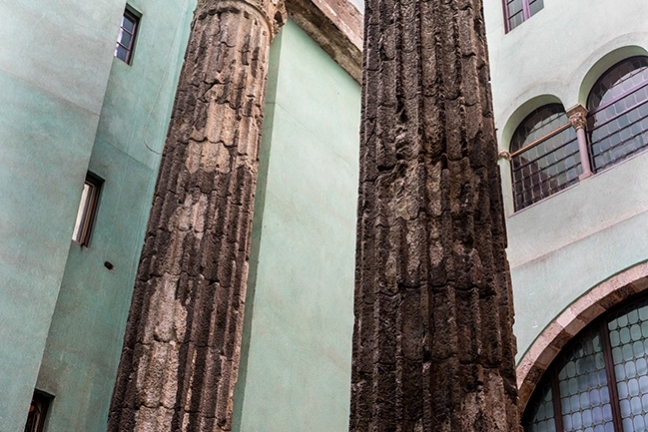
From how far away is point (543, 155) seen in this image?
11.7m

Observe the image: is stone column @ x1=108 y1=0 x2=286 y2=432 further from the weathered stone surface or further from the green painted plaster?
the green painted plaster

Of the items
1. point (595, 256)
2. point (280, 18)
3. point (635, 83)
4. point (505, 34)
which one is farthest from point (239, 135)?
point (505, 34)

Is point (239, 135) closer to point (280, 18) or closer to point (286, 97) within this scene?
point (280, 18)

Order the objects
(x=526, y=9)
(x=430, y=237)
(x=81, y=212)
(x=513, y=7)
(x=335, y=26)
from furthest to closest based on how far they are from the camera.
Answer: (x=513, y=7) → (x=526, y=9) → (x=335, y=26) → (x=81, y=212) → (x=430, y=237)

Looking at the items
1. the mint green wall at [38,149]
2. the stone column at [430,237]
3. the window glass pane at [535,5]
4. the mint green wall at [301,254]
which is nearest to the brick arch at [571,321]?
the mint green wall at [301,254]

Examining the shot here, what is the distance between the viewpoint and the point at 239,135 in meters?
7.26

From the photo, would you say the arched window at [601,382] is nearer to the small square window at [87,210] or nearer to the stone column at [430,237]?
the stone column at [430,237]

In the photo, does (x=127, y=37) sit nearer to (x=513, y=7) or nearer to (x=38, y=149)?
(x=38, y=149)

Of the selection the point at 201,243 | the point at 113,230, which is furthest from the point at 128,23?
the point at 201,243

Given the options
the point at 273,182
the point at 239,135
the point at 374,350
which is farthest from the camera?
the point at 273,182

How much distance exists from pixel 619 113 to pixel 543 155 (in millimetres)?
1254

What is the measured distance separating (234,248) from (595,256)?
5164mm

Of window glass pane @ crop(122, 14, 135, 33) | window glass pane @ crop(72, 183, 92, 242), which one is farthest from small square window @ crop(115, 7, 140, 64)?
window glass pane @ crop(72, 183, 92, 242)

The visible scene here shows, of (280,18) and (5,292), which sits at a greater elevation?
(280,18)
